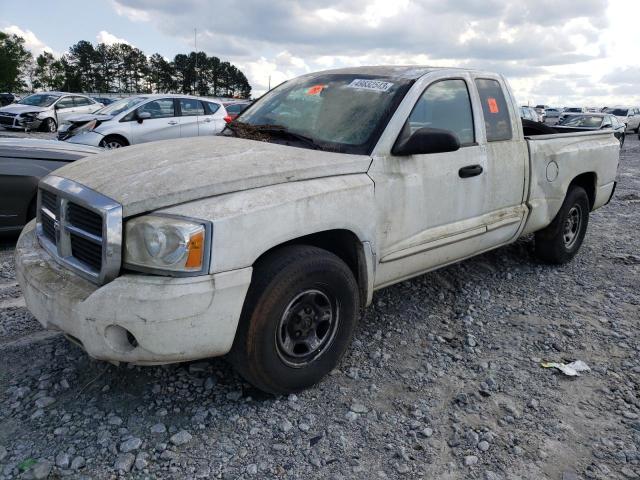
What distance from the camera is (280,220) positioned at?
2512mm

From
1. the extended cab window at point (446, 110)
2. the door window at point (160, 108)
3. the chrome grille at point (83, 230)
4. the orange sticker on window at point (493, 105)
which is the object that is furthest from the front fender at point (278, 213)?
the door window at point (160, 108)

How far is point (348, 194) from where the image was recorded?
9.33ft

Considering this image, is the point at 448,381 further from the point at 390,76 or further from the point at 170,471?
the point at 390,76

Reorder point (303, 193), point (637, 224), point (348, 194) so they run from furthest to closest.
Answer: point (637, 224), point (348, 194), point (303, 193)

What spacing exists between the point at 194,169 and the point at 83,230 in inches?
23.8

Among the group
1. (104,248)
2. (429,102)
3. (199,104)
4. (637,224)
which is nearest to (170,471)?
(104,248)

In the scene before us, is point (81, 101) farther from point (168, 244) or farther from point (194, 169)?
point (168, 244)

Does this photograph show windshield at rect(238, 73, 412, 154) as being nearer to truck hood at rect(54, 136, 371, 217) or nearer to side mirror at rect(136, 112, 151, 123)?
truck hood at rect(54, 136, 371, 217)

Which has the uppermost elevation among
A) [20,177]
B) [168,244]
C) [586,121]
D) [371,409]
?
[586,121]

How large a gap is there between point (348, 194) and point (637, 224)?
628 centimetres

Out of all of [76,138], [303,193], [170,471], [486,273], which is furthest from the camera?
[76,138]

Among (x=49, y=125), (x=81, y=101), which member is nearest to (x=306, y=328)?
(x=49, y=125)

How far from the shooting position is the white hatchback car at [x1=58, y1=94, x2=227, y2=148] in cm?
1105

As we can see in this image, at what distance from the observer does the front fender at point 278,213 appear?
2344 millimetres
